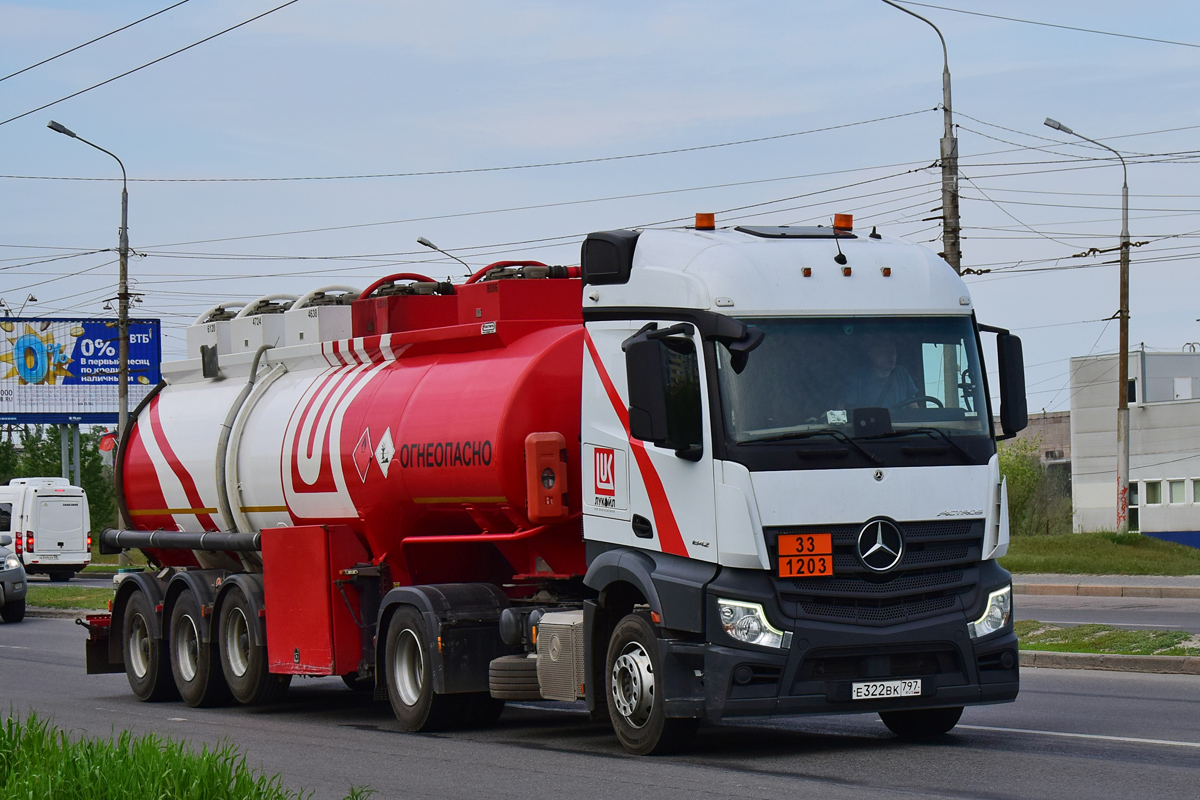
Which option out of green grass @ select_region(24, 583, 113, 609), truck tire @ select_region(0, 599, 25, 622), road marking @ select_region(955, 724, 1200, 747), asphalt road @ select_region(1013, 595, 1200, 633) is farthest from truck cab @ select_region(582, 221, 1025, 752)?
green grass @ select_region(24, 583, 113, 609)

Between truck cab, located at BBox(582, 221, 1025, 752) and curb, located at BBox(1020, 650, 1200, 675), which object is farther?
curb, located at BBox(1020, 650, 1200, 675)

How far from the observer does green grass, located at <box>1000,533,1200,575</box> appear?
33584 millimetres

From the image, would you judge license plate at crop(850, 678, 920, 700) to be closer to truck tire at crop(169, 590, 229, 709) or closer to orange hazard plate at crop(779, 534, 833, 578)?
orange hazard plate at crop(779, 534, 833, 578)

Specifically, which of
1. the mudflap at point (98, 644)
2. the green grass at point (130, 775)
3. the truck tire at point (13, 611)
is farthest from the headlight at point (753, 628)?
the truck tire at point (13, 611)

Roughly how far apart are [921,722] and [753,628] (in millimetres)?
1890

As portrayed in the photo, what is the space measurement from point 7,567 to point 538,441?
21.2 m

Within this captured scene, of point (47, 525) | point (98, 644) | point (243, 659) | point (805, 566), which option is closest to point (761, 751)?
point (805, 566)

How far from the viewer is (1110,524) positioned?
268ft

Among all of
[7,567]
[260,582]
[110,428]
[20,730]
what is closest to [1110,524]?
[110,428]

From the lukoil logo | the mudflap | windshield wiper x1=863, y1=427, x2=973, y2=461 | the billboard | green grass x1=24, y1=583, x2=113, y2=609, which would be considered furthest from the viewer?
the billboard

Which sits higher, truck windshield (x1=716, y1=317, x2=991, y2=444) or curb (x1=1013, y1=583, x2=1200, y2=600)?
truck windshield (x1=716, y1=317, x2=991, y2=444)

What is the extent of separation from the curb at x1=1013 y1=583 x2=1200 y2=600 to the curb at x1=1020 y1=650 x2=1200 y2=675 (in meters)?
10.6

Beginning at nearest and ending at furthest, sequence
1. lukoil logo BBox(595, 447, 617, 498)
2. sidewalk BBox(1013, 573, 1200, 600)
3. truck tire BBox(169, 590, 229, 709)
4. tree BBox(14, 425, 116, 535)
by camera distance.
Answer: lukoil logo BBox(595, 447, 617, 498) → truck tire BBox(169, 590, 229, 709) → sidewalk BBox(1013, 573, 1200, 600) → tree BBox(14, 425, 116, 535)

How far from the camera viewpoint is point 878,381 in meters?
10.2
